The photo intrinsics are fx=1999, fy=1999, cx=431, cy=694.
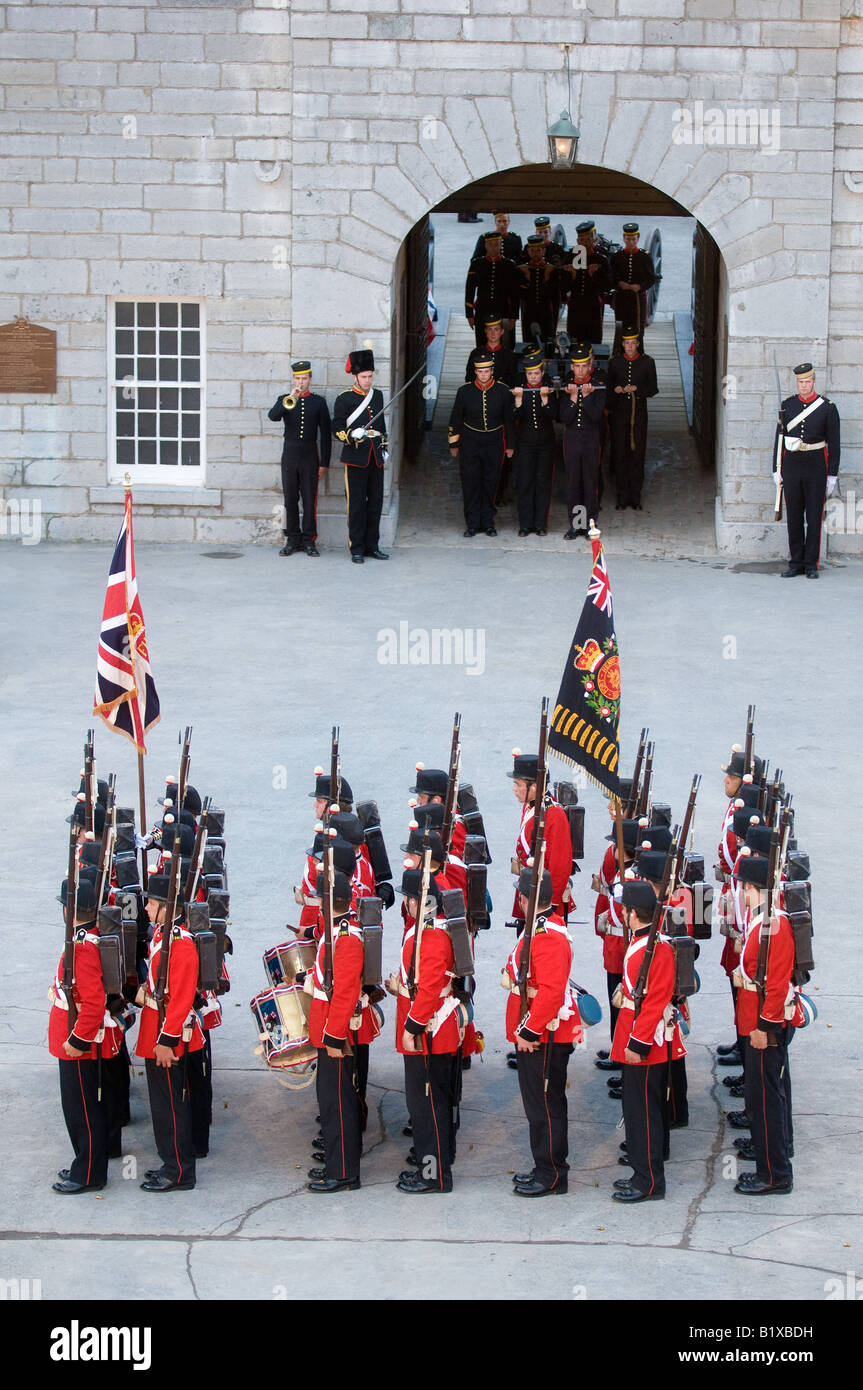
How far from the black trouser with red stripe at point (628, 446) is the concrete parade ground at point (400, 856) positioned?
1322mm

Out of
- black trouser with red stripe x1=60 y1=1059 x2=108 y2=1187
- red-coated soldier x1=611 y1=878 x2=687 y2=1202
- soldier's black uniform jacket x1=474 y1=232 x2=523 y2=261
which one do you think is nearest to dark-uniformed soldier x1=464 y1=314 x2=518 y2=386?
soldier's black uniform jacket x1=474 y1=232 x2=523 y2=261

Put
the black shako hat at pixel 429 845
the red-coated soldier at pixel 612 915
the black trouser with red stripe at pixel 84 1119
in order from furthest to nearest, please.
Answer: the red-coated soldier at pixel 612 915
the black shako hat at pixel 429 845
the black trouser with red stripe at pixel 84 1119

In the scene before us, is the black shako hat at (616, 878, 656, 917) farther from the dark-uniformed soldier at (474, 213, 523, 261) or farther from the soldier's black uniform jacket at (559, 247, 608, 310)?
the dark-uniformed soldier at (474, 213, 523, 261)

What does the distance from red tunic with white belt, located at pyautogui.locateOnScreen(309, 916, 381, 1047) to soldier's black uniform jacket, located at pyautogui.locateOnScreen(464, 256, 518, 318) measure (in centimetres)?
1569

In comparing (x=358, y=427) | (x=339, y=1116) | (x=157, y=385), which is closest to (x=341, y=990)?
(x=339, y=1116)

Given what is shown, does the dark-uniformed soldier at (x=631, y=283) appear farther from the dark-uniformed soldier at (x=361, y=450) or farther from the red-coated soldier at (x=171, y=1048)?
the red-coated soldier at (x=171, y=1048)

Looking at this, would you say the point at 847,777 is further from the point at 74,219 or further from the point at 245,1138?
the point at 74,219

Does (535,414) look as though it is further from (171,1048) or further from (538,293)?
(171,1048)

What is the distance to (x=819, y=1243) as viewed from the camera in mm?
7484

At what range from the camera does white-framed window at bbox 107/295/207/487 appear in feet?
62.7

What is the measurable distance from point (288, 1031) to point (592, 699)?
2135 mm

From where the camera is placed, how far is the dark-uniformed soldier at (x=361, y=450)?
18.2 metres

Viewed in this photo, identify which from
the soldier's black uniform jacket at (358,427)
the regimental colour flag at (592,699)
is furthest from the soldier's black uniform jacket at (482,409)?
the regimental colour flag at (592,699)

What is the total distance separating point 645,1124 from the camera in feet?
26.1
